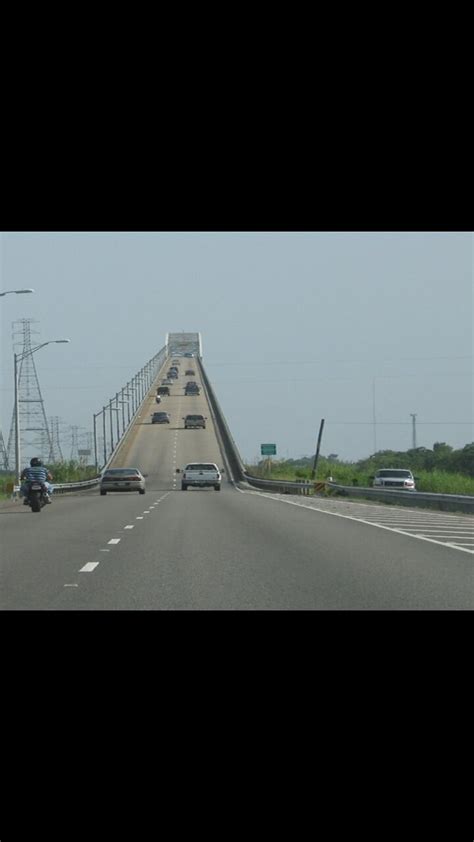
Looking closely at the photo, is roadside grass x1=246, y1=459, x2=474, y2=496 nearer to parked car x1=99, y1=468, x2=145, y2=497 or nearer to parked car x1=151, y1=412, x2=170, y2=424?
parked car x1=99, y1=468, x2=145, y2=497

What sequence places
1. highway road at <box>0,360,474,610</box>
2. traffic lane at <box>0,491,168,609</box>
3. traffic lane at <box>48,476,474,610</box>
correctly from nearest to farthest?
traffic lane at <box>48,476,474,610</box>, highway road at <box>0,360,474,610</box>, traffic lane at <box>0,491,168,609</box>

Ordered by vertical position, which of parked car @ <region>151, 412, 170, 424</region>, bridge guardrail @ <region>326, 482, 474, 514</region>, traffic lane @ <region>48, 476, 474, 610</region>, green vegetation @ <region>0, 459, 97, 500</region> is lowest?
traffic lane @ <region>48, 476, 474, 610</region>

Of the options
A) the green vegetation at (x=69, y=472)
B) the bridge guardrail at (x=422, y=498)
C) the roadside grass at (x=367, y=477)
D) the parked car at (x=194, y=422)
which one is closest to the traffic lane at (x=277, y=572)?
the bridge guardrail at (x=422, y=498)

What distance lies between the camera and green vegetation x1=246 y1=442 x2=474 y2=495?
66938 millimetres

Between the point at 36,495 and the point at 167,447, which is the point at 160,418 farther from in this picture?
the point at 36,495

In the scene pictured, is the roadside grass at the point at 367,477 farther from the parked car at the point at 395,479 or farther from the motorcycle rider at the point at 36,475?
the motorcycle rider at the point at 36,475

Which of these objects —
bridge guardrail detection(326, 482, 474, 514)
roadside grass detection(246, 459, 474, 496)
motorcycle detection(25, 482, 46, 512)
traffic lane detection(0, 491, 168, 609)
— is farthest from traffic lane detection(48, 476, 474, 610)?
roadside grass detection(246, 459, 474, 496)

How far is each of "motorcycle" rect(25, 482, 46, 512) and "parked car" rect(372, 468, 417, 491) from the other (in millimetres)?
27730
